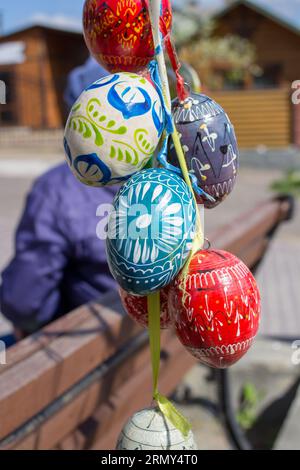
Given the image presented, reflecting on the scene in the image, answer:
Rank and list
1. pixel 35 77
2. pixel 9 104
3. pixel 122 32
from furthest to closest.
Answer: pixel 9 104
pixel 35 77
pixel 122 32

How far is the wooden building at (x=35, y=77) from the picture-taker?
19.4 meters

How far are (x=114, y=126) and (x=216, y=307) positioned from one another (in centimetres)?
31

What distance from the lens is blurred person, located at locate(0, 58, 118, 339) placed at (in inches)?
83.1

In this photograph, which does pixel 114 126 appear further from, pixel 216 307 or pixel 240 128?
pixel 240 128

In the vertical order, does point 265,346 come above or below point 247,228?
below

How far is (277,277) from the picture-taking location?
6.02 m

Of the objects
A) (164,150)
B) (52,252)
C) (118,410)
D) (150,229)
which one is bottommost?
(118,410)

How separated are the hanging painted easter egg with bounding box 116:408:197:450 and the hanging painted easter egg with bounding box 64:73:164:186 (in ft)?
1.33

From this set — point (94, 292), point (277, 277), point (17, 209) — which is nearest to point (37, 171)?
point (17, 209)

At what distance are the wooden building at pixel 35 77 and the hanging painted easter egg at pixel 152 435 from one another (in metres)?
18.8

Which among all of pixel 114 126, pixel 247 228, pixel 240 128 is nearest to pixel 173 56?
pixel 114 126

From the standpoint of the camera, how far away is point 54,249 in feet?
6.94

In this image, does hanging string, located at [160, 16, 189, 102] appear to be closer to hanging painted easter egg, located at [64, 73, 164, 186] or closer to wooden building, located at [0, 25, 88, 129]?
hanging painted easter egg, located at [64, 73, 164, 186]

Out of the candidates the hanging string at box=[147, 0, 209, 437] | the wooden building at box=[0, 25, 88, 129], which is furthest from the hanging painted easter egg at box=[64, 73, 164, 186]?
the wooden building at box=[0, 25, 88, 129]
